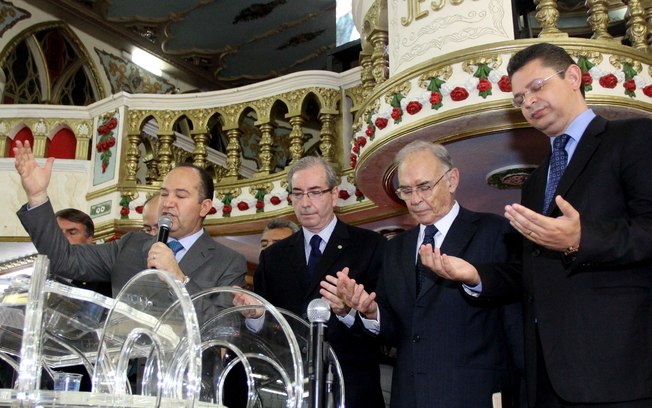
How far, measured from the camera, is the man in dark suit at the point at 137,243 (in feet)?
8.27

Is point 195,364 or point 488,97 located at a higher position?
point 488,97

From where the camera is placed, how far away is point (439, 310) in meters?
2.37

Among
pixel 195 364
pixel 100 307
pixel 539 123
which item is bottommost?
pixel 195 364

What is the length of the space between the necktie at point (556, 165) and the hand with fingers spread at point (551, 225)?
317 millimetres

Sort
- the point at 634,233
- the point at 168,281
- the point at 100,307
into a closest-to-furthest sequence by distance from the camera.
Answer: the point at 168,281 → the point at 100,307 → the point at 634,233

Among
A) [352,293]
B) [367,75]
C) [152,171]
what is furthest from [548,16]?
[152,171]

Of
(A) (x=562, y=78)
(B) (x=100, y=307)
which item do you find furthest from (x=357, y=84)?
(B) (x=100, y=307)

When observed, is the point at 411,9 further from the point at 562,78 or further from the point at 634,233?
the point at 634,233

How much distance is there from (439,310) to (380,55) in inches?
131

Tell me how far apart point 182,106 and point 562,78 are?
5.92 meters

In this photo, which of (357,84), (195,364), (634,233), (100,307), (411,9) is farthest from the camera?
(357,84)

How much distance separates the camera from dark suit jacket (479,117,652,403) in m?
1.79

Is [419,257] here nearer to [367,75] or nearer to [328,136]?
[367,75]

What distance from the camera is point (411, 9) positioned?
187 inches
